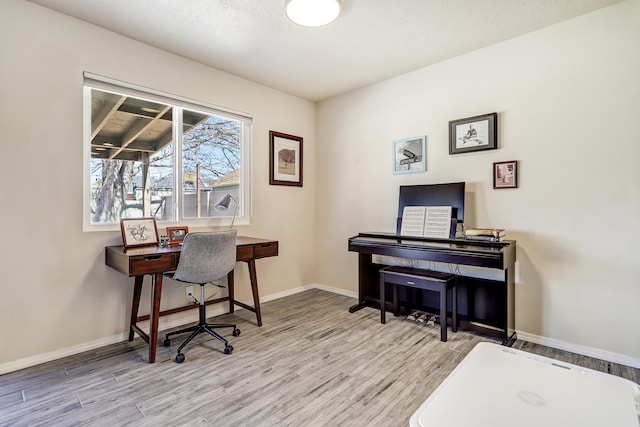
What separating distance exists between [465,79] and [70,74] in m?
3.43

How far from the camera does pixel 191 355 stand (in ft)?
7.88

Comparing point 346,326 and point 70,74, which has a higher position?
point 70,74

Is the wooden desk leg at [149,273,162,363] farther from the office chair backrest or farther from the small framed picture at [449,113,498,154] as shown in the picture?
the small framed picture at [449,113,498,154]

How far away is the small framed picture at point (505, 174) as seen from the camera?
107 inches

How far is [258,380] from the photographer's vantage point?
6.77 feet

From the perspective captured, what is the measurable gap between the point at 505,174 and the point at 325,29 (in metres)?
2.01

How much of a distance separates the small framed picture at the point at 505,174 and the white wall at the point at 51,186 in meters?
3.15

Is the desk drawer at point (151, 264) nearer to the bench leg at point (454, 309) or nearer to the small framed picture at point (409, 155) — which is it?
the bench leg at point (454, 309)

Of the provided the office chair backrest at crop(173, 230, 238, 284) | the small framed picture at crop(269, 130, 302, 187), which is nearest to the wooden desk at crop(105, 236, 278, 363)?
the office chair backrest at crop(173, 230, 238, 284)

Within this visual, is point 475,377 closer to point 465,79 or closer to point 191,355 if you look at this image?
point 191,355

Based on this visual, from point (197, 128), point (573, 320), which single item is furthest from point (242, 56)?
point (573, 320)

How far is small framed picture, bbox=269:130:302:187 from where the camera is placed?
3832mm

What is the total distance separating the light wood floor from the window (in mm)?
1174

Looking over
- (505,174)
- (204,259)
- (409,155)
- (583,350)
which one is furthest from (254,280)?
(583,350)
